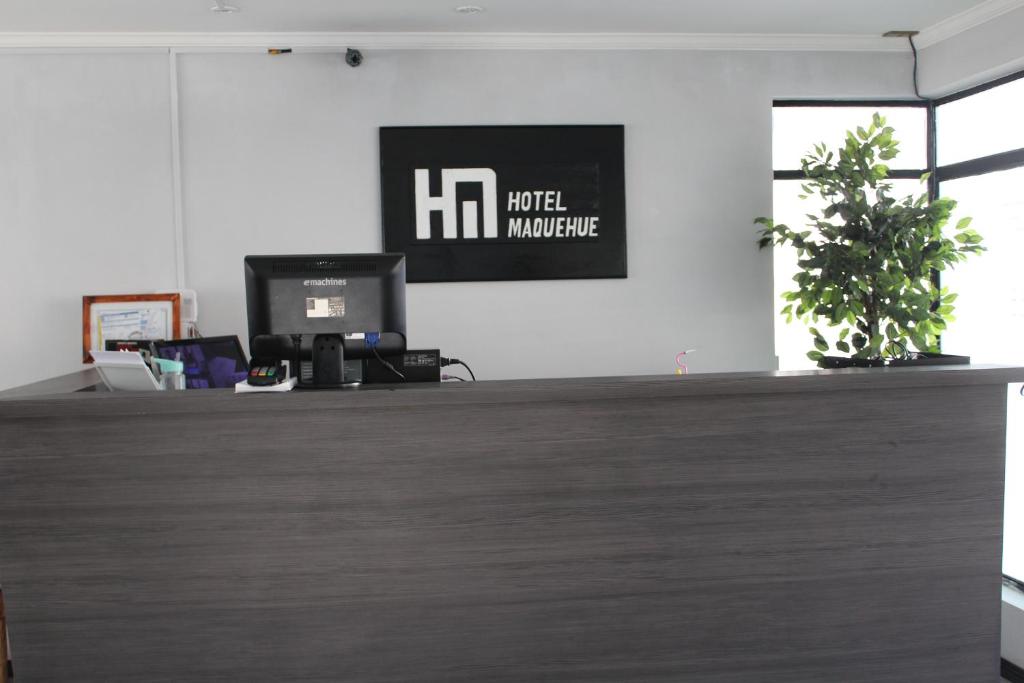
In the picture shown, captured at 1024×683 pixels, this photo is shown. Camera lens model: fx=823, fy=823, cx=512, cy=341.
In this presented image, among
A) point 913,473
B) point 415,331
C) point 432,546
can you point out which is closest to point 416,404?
point 432,546

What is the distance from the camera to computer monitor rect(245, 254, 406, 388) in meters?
2.55

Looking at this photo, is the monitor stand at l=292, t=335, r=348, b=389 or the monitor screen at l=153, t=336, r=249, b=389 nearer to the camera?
the monitor stand at l=292, t=335, r=348, b=389

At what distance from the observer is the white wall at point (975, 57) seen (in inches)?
162

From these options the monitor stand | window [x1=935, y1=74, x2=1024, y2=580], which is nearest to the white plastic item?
the monitor stand

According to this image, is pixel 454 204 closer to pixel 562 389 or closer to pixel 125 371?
pixel 125 371

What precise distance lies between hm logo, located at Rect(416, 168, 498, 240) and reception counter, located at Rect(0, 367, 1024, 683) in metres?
2.38

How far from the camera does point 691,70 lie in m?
4.84

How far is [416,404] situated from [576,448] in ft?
1.58

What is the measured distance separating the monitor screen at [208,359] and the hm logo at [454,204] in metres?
1.23

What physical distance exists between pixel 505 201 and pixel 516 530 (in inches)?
106

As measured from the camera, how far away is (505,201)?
4.70m

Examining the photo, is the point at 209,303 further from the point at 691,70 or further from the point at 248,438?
the point at 691,70

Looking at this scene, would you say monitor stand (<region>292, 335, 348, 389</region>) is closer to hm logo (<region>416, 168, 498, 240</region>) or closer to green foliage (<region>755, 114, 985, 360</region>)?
hm logo (<region>416, 168, 498, 240</region>)

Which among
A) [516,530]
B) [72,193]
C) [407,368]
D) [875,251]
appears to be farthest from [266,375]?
[875,251]
